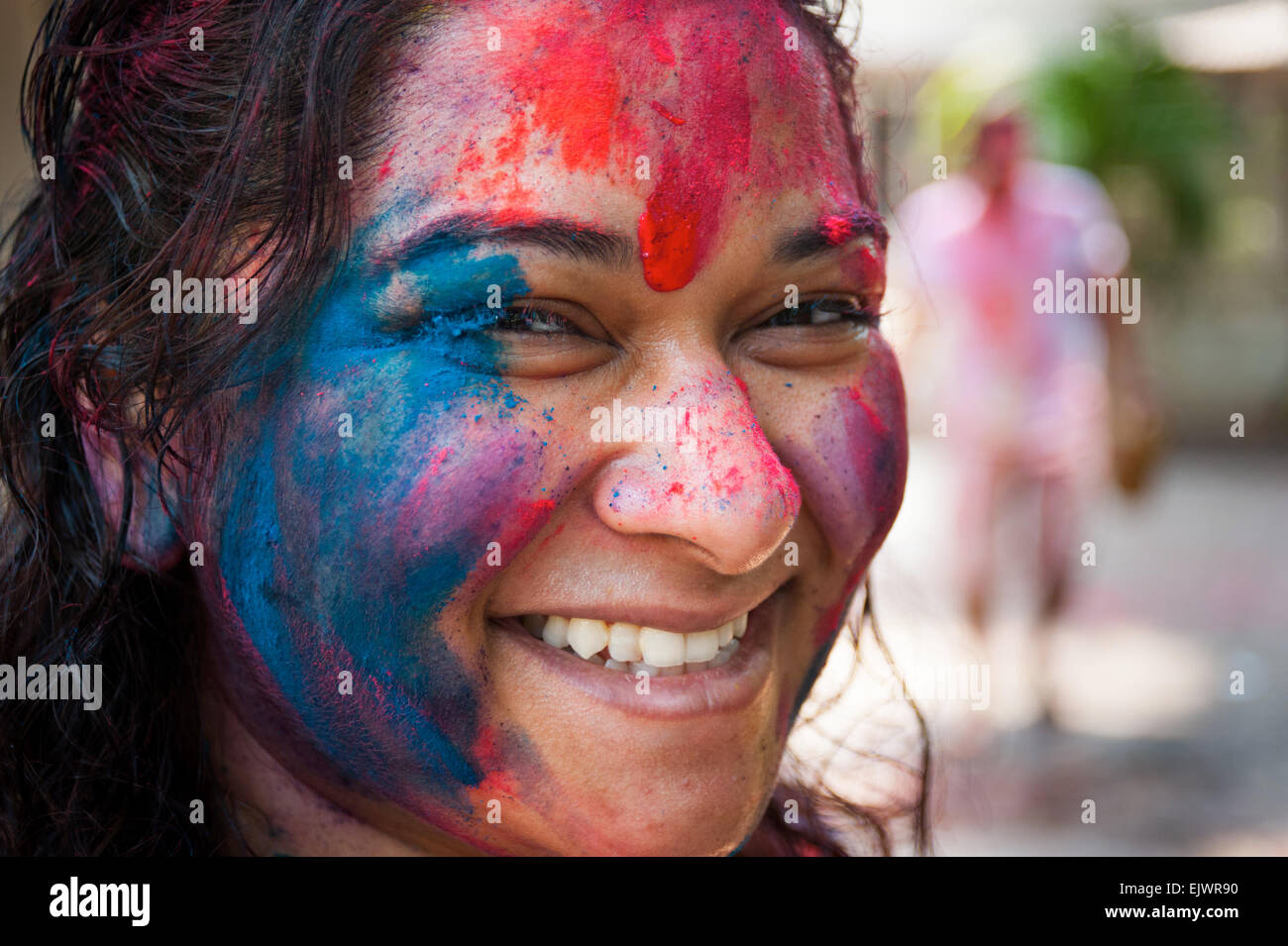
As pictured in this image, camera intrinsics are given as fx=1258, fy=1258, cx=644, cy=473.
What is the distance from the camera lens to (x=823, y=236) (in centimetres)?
143

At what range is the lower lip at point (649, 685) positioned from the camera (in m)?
1.35

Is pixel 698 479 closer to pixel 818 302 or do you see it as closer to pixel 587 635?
pixel 587 635

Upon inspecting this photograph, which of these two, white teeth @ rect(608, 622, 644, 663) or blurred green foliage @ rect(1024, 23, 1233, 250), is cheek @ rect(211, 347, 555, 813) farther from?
blurred green foliage @ rect(1024, 23, 1233, 250)

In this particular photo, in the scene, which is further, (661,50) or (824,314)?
(824,314)

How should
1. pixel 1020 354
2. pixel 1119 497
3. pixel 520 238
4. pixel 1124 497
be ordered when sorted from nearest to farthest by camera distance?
pixel 520 238
pixel 1020 354
pixel 1124 497
pixel 1119 497

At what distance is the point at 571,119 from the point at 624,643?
1.83 ft

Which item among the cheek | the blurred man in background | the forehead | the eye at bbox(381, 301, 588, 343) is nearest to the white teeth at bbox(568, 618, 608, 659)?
the cheek

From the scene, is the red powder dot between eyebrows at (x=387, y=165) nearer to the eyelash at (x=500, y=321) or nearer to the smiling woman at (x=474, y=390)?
the smiling woman at (x=474, y=390)

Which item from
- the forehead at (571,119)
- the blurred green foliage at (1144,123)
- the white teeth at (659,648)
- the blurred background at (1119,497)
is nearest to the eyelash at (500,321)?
the forehead at (571,119)

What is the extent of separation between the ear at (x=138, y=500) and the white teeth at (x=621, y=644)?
423 mm

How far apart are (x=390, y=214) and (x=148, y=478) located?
16.5 inches

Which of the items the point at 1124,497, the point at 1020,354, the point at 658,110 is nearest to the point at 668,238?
the point at 658,110
